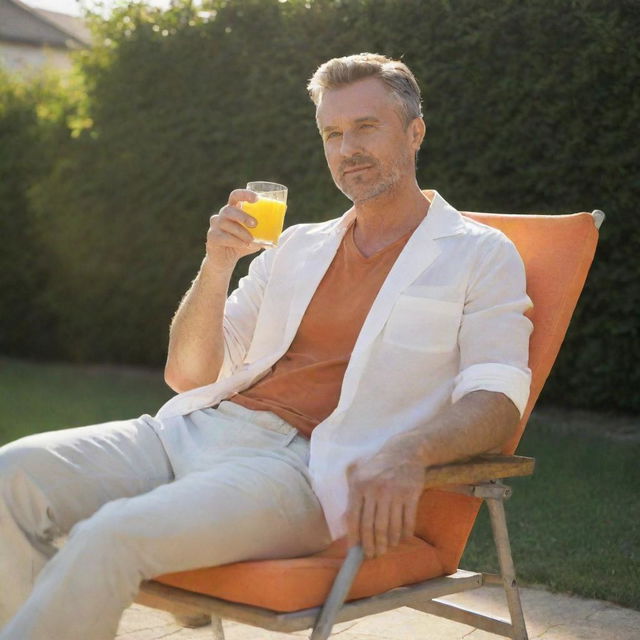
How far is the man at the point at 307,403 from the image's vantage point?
94.6 inches

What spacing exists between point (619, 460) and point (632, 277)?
1028mm

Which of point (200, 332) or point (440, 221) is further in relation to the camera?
point (200, 332)

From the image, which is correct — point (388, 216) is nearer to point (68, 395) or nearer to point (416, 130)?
point (416, 130)

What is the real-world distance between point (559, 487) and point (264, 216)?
2719mm

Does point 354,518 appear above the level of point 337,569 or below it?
above

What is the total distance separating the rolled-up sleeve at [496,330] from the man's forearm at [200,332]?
67cm

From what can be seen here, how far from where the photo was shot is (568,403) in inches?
270

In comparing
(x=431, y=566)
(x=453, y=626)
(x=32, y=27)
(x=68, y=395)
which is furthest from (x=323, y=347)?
(x=32, y=27)

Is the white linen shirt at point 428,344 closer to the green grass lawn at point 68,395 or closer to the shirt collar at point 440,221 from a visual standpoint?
the shirt collar at point 440,221

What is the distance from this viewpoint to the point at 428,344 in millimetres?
2857

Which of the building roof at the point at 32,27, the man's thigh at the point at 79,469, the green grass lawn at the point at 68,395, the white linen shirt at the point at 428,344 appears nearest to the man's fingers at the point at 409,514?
the white linen shirt at the point at 428,344

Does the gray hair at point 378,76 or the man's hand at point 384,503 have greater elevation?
the gray hair at point 378,76

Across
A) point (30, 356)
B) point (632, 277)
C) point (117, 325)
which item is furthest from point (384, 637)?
point (30, 356)

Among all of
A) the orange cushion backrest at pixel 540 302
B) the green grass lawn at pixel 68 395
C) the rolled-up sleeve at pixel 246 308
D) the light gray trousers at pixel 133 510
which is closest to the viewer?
the light gray trousers at pixel 133 510
